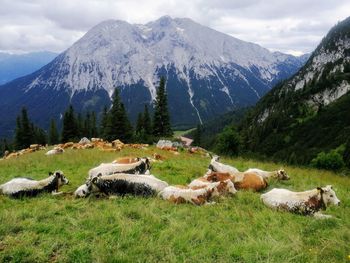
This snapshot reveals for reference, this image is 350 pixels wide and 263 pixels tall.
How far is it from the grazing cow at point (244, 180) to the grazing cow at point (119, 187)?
8.97 feet

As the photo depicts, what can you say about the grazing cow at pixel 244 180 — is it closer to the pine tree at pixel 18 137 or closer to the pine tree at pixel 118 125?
the pine tree at pixel 118 125

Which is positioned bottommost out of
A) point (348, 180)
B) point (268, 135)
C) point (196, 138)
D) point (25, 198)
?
point (268, 135)

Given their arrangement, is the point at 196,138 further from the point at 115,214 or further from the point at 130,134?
the point at 115,214

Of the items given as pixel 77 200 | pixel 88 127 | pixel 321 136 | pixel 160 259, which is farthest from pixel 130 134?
pixel 321 136

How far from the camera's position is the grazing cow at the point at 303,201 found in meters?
11.4

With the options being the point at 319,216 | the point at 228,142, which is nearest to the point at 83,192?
the point at 319,216

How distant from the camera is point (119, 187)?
13.0m

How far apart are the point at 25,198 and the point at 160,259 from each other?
6948 mm

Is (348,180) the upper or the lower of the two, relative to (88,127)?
upper

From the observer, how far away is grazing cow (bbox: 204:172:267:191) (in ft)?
46.6

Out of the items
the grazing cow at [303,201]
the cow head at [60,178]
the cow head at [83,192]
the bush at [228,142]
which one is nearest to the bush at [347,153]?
the bush at [228,142]

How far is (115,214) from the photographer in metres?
10.1

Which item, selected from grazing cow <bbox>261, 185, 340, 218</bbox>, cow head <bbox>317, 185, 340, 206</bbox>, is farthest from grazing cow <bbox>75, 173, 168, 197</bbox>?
cow head <bbox>317, 185, 340, 206</bbox>

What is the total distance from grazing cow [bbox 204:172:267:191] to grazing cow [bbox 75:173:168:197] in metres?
2.73
